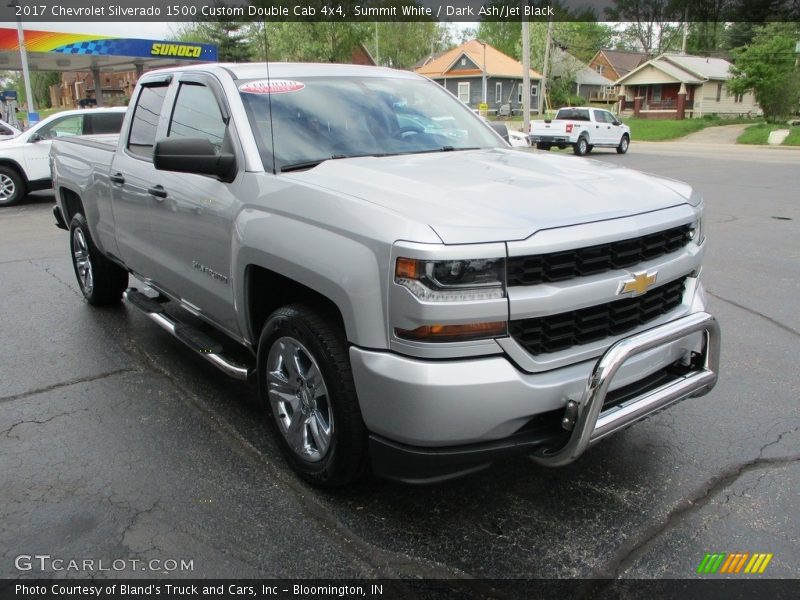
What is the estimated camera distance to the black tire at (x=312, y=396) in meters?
→ 2.76

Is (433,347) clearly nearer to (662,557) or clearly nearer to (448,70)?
(662,557)

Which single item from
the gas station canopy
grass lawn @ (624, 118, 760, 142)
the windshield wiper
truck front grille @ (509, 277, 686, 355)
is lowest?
grass lawn @ (624, 118, 760, 142)

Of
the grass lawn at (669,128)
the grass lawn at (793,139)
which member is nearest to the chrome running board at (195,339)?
the grass lawn at (793,139)

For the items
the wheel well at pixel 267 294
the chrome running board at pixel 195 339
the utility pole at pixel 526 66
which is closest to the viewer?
the wheel well at pixel 267 294

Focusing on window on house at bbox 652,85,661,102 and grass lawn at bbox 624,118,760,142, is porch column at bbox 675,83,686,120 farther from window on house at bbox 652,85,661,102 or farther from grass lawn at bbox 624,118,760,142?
window on house at bbox 652,85,661,102

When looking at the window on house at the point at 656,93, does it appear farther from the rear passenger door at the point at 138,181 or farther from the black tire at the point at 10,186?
the rear passenger door at the point at 138,181

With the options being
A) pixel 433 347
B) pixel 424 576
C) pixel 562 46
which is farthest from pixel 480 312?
pixel 562 46

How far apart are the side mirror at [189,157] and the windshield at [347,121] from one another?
25cm

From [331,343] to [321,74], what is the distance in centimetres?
202

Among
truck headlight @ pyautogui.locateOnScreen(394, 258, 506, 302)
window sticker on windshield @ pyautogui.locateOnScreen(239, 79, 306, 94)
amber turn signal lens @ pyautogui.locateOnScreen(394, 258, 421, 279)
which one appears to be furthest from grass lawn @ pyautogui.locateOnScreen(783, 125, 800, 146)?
amber turn signal lens @ pyautogui.locateOnScreen(394, 258, 421, 279)

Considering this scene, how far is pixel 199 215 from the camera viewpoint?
368 centimetres

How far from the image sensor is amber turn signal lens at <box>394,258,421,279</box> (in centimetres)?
241

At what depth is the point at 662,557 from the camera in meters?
2.71

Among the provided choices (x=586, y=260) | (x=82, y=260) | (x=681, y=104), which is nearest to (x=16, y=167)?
(x=82, y=260)
